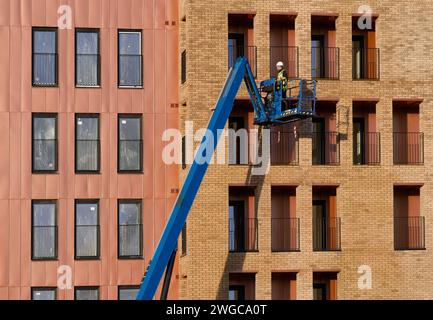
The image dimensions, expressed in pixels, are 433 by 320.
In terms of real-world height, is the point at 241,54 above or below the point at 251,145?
above

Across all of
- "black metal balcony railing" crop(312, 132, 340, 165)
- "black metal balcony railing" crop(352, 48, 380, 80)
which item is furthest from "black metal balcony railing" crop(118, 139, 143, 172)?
"black metal balcony railing" crop(352, 48, 380, 80)

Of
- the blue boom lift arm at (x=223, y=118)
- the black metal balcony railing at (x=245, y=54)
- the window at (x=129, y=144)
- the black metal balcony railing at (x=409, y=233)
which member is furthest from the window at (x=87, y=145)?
the black metal balcony railing at (x=409, y=233)

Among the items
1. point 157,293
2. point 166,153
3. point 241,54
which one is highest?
point 241,54

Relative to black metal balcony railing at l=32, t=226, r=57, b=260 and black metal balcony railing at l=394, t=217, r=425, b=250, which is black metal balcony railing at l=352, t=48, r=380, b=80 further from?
black metal balcony railing at l=32, t=226, r=57, b=260

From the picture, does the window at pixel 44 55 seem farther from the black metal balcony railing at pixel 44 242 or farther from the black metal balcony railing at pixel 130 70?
the black metal balcony railing at pixel 44 242

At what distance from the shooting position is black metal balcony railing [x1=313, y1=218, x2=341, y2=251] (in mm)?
62625

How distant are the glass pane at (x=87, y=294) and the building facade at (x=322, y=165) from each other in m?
3.80

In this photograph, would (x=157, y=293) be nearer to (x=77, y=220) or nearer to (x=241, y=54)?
(x=77, y=220)

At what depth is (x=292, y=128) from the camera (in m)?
63.1

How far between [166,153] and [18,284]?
8.63 meters

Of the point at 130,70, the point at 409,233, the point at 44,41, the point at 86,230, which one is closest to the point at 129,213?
the point at 86,230

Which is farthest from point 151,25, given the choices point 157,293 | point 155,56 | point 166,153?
point 157,293

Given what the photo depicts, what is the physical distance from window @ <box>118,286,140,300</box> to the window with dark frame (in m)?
2.85

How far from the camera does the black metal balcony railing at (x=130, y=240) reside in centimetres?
6316
